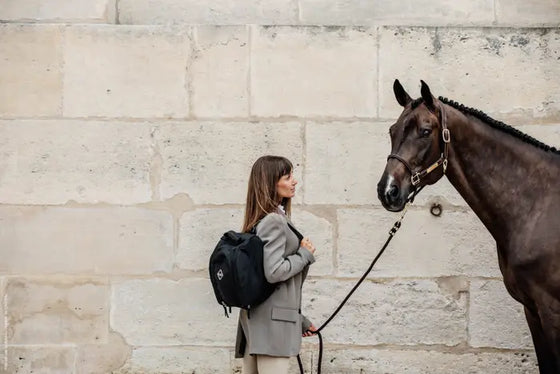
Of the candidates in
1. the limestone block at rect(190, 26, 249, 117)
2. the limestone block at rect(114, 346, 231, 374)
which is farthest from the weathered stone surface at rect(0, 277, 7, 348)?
the limestone block at rect(190, 26, 249, 117)

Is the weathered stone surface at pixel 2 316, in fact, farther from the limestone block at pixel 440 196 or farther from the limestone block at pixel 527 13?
the limestone block at pixel 527 13

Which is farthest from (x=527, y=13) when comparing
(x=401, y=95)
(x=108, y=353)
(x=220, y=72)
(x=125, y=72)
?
(x=108, y=353)

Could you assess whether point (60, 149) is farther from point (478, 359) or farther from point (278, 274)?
point (478, 359)

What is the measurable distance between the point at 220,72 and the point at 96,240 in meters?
1.16

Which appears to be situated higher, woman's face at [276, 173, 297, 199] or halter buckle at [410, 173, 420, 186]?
halter buckle at [410, 173, 420, 186]

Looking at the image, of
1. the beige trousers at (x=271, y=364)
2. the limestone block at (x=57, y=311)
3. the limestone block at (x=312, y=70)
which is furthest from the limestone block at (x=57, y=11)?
the beige trousers at (x=271, y=364)

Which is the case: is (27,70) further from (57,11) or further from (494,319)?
(494,319)

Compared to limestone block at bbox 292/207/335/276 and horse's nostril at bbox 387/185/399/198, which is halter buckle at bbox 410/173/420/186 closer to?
horse's nostril at bbox 387/185/399/198

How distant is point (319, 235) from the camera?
5039 mm

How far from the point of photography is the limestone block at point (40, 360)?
16.5 feet

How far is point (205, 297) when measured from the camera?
5.05 m

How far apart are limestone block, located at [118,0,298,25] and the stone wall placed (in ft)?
0.59

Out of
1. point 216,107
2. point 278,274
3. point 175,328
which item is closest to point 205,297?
point 175,328

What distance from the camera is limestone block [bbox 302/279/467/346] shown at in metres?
5.01
